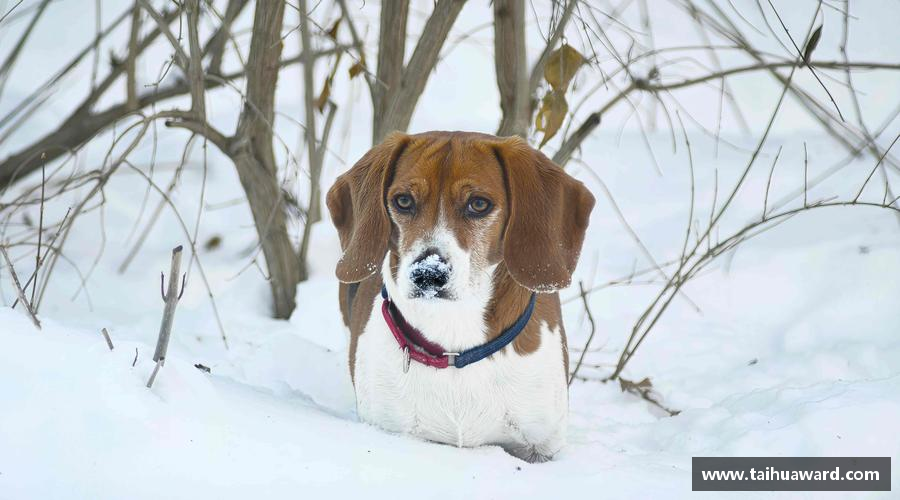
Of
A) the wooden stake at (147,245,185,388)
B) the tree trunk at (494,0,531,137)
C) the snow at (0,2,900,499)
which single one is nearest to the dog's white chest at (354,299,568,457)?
the snow at (0,2,900,499)

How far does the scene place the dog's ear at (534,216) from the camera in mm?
2896

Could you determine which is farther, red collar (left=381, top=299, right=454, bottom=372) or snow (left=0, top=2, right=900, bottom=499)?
red collar (left=381, top=299, right=454, bottom=372)

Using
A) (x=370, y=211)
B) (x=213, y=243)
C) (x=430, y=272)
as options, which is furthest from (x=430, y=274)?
(x=213, y=243)

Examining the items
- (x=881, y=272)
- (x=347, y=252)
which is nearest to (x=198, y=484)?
(x=347, y=252)

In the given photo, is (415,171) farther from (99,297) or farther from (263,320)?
(99,297)

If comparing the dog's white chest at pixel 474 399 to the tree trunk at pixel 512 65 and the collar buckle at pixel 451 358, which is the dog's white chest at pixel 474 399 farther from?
the tree trunk at pixel 512 65

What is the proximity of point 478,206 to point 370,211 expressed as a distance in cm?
36

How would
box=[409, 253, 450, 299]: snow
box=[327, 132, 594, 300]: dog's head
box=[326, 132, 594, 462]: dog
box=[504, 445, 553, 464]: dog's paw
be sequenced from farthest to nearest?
box=[504, 445, 553, 464]: dog's paw < box=[326, 132, 594, 462]: dog < box=[327, 132, 594, 300]: dog's head < box=[409, 253, 450, 299]: snow

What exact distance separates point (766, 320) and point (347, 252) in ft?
8.19

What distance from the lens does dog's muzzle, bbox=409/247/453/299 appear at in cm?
264

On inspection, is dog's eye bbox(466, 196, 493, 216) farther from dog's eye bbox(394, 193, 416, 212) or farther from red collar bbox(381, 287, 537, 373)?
red collar bbox(381, 287, 537, 373)

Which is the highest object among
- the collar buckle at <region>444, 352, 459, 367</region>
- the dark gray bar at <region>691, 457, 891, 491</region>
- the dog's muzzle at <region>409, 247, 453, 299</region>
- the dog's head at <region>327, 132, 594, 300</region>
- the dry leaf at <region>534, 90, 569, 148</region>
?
the dry leaf at <region>534, 90, 569, 148</region>

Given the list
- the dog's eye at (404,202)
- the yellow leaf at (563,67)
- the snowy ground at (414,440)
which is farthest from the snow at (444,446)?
the dog's eye at (404,202)

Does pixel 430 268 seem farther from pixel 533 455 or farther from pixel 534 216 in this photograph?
pixel 533 455
